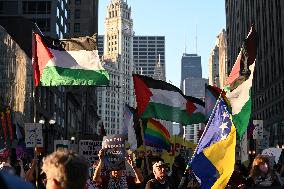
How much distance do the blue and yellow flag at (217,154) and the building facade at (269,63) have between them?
209 feet

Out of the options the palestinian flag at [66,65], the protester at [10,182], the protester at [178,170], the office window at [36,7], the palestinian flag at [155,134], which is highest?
the office window at [36,7]

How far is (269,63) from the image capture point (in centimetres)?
8469

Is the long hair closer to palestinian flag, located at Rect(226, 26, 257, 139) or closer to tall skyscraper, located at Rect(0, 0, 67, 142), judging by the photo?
palestinian flag, located at Rect(226, 26, 257, 139)

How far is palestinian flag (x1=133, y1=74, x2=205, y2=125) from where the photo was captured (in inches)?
572

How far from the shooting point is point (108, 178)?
9656mm

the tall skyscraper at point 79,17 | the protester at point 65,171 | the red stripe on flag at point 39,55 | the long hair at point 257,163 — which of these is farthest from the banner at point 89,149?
the tall skyscraper at point 79,17

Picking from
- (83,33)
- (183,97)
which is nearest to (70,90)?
(83,33)

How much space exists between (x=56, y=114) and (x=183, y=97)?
5560 centimetres

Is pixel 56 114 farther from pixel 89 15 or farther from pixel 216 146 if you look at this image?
pixel 216 146

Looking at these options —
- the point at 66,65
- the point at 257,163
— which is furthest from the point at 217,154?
the point at 66,65

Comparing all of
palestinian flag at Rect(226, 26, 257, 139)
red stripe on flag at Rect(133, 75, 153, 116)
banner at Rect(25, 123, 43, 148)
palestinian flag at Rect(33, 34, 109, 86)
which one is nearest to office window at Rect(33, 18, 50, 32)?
red stripe on flag at Rect(133, 75, 153, 116)

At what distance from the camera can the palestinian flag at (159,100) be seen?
47.7ft

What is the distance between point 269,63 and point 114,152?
7709 cm

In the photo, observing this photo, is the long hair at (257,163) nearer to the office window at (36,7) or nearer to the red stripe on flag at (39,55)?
the red stripe on flag at (39,55)
